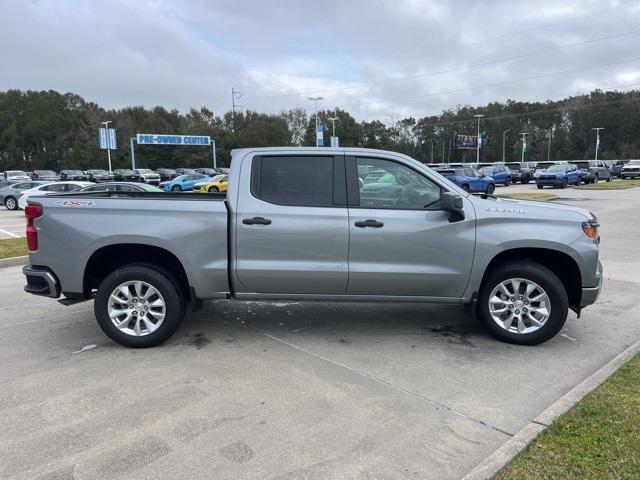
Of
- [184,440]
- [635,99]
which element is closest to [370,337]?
[184,440]

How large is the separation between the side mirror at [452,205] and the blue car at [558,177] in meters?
30.5

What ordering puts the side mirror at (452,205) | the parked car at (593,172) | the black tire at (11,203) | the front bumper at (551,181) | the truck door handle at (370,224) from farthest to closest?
the parked car at (593,172) < the front bumper at (551,181) < the black tire at (11,203) < the truck door handle at (370,224) < the side mirror at (452,205)

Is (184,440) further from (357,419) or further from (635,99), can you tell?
(635,99)

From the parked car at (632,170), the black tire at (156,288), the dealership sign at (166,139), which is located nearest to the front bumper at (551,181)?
the parked car at (632,170)

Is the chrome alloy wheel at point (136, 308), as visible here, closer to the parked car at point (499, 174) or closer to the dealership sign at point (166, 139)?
the parked car at point (499, 174)

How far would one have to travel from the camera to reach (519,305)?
482 centimetres

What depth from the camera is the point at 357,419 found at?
11.5ft

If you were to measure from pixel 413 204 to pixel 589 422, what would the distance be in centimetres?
233

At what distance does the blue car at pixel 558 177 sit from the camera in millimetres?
31812

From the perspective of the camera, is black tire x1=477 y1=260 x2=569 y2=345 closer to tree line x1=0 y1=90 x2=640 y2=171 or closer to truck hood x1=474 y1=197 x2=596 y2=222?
truck hood x1=474 y1=197 x2=596 y2=222

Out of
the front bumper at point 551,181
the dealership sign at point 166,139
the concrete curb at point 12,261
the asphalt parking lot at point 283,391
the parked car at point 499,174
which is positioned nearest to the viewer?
the asphalt parking lot at point 283,391

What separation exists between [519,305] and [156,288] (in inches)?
137

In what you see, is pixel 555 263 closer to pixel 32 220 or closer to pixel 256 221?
pixel 256 221

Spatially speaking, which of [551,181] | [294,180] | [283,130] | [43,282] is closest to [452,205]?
[294,180]
